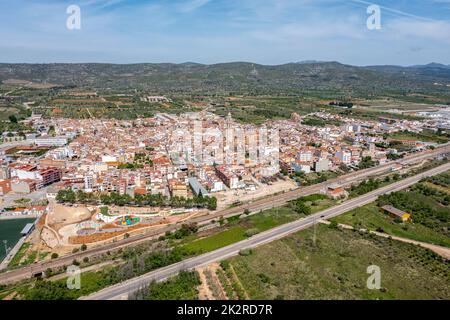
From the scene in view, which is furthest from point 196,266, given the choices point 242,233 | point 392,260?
point 392,260

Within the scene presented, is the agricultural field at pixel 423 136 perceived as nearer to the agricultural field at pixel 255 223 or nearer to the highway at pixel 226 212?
the highway at pixel 226 212

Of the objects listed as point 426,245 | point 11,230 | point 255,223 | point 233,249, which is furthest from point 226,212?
point 11,230

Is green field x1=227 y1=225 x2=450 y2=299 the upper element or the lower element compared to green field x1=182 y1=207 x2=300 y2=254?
lower

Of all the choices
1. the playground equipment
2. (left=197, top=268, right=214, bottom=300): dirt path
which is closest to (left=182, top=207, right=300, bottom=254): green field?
(left=197, top=268, right=214, bottom=300): dirt path

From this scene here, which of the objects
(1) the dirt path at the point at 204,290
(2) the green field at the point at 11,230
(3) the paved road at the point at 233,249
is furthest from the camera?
(2) the green field at the point at 11,230

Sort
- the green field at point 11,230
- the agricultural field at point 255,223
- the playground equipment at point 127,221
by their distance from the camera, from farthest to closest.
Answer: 1. the playground equipment at point 127,221
2. the green field at point 11,230
3. the agricultural field at point 255,223

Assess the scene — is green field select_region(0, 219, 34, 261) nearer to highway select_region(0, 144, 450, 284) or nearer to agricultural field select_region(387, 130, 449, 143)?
highway select_region(0, 144, 450, 284)

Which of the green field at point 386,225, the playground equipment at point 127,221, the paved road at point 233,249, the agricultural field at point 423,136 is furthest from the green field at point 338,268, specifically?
the agricultural field at point 423,136
